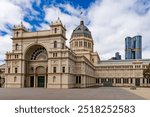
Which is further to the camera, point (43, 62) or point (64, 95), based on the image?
point (43, 62)

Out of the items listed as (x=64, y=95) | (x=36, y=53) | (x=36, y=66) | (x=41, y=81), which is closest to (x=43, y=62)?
(x=36, y=66)

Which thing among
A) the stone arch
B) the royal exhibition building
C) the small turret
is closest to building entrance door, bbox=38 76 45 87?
the royal exhibition building

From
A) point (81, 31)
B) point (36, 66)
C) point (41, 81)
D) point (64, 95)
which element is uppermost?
point (81, 31)

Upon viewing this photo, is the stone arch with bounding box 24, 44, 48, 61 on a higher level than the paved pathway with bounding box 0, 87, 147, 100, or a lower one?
higher

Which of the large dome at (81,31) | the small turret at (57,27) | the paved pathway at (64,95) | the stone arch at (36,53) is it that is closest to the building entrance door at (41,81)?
the stone arch at (36,53)

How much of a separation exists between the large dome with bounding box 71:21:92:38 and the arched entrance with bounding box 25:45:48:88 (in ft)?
119

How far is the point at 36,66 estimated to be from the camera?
66.8 metres

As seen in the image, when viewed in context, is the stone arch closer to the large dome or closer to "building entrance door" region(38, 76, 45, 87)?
"building entrance door" region(38, 76, 45, 87)

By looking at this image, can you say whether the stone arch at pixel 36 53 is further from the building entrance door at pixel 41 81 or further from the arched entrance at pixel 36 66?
the building entrance door at pixel 41 81

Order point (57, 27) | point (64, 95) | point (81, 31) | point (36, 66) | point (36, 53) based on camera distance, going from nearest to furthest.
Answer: point (64, 95), point (57, 27), point (36, 66), point (36, 53), point (81, 31)

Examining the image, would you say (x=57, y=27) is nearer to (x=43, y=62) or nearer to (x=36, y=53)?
(x=43, y=62)

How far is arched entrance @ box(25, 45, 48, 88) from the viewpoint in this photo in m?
66.1

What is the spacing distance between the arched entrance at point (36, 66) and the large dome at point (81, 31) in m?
36.3

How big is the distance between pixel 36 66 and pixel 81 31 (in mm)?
41554
